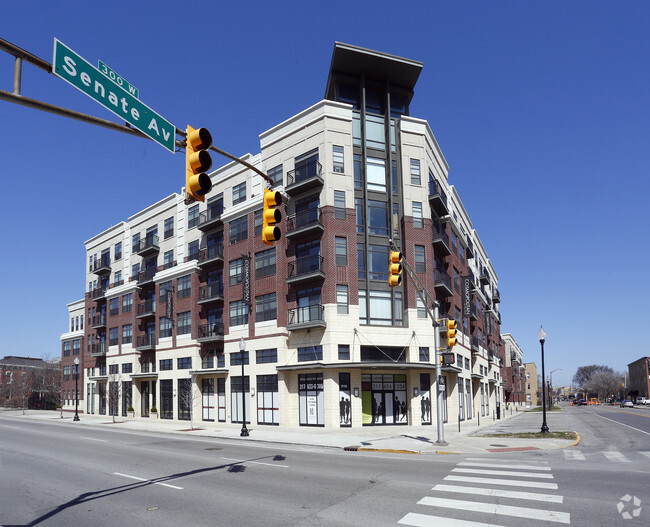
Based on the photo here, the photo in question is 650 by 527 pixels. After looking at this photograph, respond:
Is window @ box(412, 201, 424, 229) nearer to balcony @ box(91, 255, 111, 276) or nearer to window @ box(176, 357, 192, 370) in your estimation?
window @ box(176, 357, 192, 370)

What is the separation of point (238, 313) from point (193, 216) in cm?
1304

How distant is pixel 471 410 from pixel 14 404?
8238 centimetres

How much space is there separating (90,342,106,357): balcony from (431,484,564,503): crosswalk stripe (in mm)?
58953

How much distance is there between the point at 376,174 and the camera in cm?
3994

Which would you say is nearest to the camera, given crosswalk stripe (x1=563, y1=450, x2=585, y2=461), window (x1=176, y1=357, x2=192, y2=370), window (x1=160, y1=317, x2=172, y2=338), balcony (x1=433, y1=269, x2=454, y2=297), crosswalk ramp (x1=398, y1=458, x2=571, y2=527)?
crosswalk ramp (x1=398, y1=458, x2=571, y2=527)

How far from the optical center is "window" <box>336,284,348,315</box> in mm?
37094

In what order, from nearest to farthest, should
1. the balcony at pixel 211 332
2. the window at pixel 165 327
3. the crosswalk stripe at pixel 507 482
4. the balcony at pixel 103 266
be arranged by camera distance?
the crosswalk stripe at pixel 507 482, the balcony at pixel 211 332, the window at pixel 165 327, the balcony at pixel 103 266

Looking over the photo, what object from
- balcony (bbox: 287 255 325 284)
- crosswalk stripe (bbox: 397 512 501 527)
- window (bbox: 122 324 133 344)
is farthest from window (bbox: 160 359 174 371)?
crosswalk stripe (bbox: 397 512 501 527)

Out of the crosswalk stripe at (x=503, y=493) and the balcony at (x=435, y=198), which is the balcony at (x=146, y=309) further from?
the crosswalk stripe at (x=503, y=493)

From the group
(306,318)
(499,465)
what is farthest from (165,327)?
(499,465)

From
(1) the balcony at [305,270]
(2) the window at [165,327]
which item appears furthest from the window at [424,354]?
(2) the window at [165,327]

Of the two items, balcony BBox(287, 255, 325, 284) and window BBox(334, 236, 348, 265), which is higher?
window BBox(334, 236, 348, 265)

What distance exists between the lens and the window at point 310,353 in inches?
1468

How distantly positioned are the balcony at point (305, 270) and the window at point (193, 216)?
15532 millimetres
